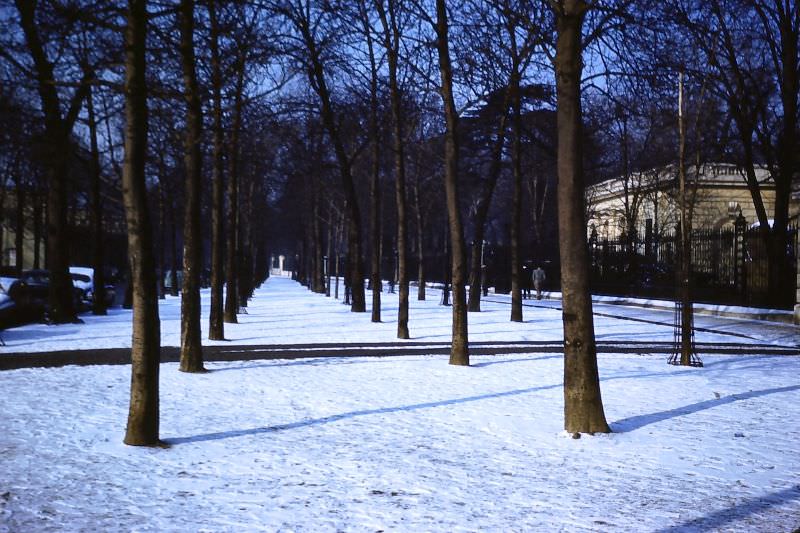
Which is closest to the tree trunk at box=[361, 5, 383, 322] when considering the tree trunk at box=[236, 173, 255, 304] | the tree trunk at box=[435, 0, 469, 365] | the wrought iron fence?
the tree trunk at box=[435, 0, 469, 365]

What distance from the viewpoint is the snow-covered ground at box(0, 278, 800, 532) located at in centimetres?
523

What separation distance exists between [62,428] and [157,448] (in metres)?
1.29

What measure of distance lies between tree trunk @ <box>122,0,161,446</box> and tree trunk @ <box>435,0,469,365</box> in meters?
6.45

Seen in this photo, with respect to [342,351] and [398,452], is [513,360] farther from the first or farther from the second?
[398,452]

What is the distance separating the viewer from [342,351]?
15.0m

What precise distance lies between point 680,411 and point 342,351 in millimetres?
7282

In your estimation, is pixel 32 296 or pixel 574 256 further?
pixel 32 296

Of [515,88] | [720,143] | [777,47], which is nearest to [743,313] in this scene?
[720,143]

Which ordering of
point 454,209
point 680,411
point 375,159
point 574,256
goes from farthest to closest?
point 375,159
point 454,209
point 680,411
point 574,256

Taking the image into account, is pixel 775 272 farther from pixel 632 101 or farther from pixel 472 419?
pixel 472 419

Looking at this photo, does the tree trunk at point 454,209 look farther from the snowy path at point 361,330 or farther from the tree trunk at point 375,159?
the snowy path at point 361,330

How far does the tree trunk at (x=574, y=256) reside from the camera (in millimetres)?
7672

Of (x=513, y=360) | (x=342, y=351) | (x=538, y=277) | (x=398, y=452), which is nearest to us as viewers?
(x=398, y=452)

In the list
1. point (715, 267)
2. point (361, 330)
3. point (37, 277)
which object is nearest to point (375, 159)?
point (361, 330)
